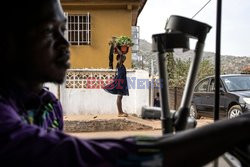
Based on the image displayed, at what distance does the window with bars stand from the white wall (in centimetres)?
209

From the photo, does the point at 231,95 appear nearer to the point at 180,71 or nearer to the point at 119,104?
the point at 119,104

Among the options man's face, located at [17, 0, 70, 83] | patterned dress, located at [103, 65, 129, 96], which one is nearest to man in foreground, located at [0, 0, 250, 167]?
man's face, located at [17, 0, 70, 83]

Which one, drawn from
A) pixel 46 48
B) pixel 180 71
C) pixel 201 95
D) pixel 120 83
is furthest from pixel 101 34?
pixel 46 48

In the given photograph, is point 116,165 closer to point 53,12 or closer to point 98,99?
point 53,12

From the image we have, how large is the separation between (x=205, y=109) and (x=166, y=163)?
973 centimetres

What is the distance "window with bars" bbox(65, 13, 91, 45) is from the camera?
11.2m

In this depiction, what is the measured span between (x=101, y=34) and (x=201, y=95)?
10.3 ft

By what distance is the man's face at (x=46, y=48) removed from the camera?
83cm

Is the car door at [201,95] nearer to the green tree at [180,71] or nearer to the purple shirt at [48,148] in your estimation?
the green tree at [180,71]

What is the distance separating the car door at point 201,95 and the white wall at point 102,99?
1.59 m

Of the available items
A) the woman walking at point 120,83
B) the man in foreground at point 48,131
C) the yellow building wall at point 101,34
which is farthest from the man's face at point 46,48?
the yellow building wall at point 101,34

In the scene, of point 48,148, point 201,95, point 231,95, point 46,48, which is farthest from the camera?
point 201,95

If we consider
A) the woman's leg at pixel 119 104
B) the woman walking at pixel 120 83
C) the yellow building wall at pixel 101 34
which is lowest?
the woman's leg at pixel 119 104

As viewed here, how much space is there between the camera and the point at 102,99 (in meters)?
9.42
